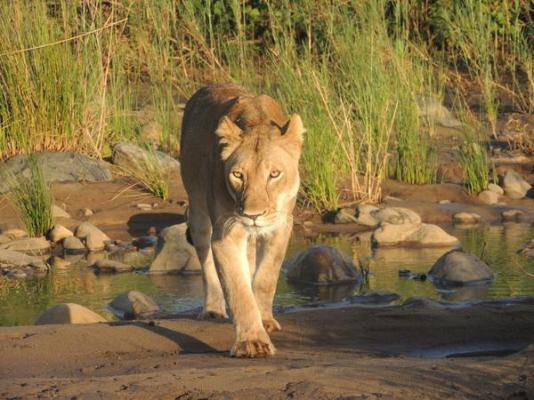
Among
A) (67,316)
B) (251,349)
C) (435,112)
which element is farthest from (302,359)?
(435,112)

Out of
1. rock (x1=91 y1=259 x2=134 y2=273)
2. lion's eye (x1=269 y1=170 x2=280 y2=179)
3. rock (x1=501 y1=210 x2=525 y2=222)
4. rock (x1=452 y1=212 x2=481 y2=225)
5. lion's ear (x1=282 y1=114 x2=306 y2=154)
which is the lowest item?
rock (x1=501 y1=210 x2=525 y2=222)

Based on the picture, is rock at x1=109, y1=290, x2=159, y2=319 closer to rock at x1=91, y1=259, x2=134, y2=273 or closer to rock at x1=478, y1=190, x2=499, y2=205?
rock at x1=91, y1=259, x2=134, y2=273

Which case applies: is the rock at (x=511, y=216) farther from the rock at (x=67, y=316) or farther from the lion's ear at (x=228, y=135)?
the lion's ear at (x=228, y=135)

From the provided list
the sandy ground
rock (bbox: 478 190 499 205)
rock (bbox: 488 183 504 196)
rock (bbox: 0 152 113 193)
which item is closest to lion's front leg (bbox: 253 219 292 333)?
the sandy ground

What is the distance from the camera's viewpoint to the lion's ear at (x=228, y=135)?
688 centimetres

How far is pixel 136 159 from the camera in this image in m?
14.3

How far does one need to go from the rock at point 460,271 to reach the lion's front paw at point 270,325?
9.78 feet

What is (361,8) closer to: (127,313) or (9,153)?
(9,153)

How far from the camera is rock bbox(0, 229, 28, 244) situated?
12453 mm

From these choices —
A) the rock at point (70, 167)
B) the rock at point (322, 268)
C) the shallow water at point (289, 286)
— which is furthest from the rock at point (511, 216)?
the rock at point (70, 167)

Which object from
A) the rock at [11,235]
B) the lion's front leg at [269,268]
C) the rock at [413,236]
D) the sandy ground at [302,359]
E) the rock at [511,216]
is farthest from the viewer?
the rock at [511,216]

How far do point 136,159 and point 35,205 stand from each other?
72.5 inches

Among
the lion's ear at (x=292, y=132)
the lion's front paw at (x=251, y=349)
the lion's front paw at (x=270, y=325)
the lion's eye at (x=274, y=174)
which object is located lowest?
the lion's front paw at (x=270, y=325)

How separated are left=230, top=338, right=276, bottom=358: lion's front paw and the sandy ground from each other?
0.07m
